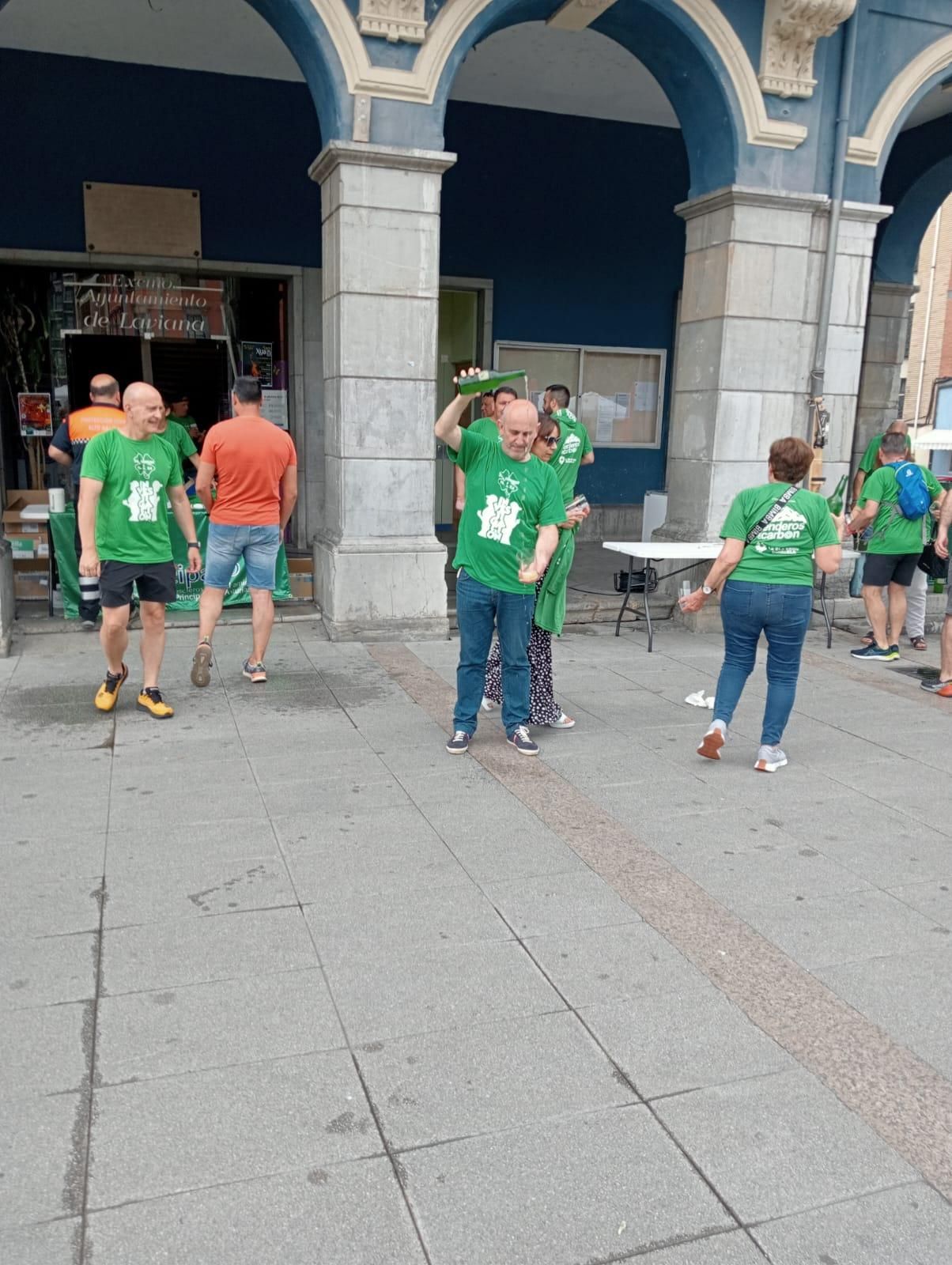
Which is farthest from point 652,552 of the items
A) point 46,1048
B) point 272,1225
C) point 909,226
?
point 909,226

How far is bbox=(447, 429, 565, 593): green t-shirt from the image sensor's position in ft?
16.3

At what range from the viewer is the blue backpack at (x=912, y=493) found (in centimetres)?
755

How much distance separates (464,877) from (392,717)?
213 cm

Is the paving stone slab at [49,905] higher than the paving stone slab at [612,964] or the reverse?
the reverse

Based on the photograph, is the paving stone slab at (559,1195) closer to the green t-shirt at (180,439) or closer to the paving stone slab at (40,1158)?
the paving stone slab at (40,1158)

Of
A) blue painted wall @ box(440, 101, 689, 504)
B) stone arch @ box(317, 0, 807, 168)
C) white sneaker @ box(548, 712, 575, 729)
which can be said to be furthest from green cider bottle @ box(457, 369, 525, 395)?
blue painted wall @ box(440, 101, 689, 504)

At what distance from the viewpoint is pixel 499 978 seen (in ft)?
10.3

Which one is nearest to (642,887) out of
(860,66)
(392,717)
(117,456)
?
(392,717)

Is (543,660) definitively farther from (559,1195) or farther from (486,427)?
(559,1195)

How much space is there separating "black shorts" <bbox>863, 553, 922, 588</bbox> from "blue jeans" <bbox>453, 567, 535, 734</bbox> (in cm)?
379

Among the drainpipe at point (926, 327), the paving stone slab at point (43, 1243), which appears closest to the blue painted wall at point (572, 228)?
the paving stone slab at point (43, 1243)

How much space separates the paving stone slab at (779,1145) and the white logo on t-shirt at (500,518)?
2949 mm

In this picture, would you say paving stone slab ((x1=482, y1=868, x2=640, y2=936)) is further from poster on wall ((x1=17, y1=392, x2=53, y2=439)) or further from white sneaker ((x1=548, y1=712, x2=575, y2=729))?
poster on wall ((x1=17, y1=392, x2=53, y2=439))

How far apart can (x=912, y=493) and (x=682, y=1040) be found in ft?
19.4
